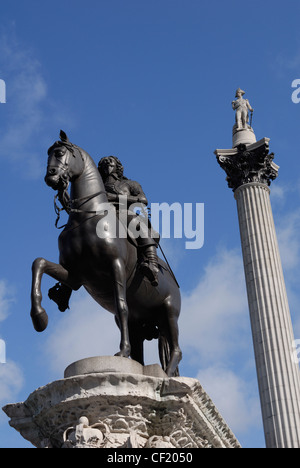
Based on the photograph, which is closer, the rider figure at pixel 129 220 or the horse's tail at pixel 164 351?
the rider figure at pixel 129 220

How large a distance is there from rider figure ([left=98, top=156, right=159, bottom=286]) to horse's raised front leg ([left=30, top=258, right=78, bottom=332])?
91 centimetres

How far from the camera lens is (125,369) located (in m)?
6.73

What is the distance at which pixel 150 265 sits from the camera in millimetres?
7914

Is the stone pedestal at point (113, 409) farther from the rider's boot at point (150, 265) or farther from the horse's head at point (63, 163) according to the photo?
the horse's head at point (63, 163)

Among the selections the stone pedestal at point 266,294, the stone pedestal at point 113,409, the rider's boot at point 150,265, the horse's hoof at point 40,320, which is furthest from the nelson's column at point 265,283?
the horse's hoof at point 40,320

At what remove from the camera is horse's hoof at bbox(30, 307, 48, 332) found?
721 cm

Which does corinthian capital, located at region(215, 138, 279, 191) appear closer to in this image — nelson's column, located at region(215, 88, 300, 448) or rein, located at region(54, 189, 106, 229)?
nelson's column, located at region(215, 88, 300, 448)

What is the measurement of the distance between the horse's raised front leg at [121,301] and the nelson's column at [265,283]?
42.0 ft

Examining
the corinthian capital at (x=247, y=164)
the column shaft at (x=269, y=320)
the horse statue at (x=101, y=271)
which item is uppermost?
the corinthian capital at (x=247, y=164)

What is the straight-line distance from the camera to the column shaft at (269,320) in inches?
764

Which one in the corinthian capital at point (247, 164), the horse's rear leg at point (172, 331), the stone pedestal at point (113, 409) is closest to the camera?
the stone pedestal at point (113, 409)

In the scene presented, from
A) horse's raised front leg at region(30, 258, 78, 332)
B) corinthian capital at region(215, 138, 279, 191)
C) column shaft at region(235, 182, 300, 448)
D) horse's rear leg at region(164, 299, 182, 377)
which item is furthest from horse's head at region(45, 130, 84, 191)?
corinthian capital at region(215, 138, 279, 191)

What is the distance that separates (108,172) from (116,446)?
3.55 metres

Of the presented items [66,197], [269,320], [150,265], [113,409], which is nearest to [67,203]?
[66,197]
